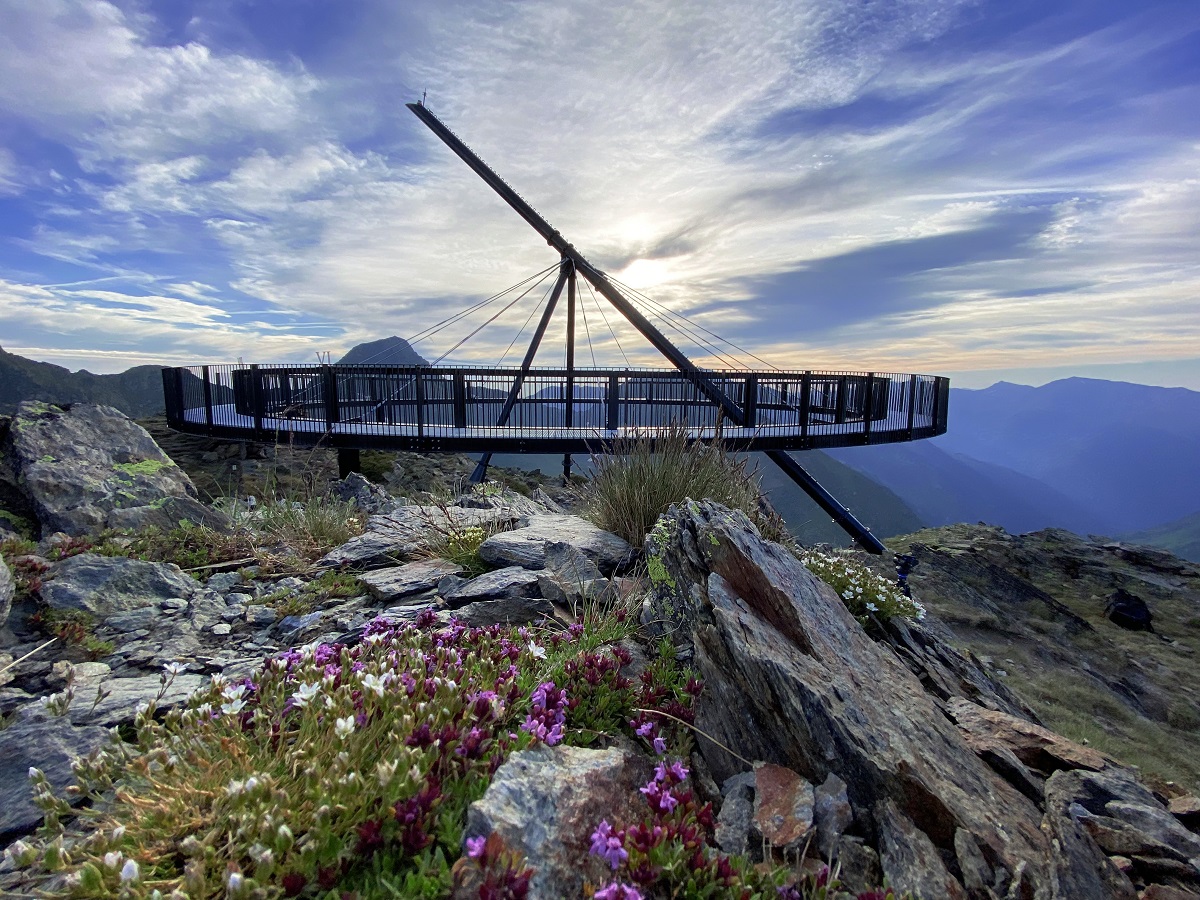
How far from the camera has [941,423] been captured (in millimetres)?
19250

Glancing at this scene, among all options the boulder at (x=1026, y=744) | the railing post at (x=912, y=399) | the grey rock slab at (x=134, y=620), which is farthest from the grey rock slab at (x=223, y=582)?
the railing post at (x=912, y=399)

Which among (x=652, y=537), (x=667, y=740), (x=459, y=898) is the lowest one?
(x=667, y=740)

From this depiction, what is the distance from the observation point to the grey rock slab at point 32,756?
7.64 feet

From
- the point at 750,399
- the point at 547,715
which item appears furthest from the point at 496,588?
the point at 750,399

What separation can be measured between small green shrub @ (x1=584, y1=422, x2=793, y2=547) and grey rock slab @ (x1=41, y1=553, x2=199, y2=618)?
12.8 ft

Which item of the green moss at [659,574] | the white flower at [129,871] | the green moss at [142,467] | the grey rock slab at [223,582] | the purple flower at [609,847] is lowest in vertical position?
the grey rock slab at [223,582]

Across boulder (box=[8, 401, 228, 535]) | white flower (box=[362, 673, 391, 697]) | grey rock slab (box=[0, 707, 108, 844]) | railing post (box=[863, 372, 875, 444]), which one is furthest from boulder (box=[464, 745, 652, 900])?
railing post (box=[863, 372, 875, 444])

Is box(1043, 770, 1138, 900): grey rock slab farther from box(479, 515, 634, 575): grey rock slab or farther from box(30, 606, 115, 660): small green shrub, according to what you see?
box(30, 606, 115, 660): small green shrub

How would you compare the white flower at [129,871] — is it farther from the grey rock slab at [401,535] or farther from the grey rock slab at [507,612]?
the grey rock slab at [401,535]

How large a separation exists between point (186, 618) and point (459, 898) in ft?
12.0

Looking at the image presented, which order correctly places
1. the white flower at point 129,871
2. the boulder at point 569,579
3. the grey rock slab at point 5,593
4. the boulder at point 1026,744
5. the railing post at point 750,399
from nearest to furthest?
the white flower at point 129,871 < the boulder at point 1026,744 < the grey rock slab at point 5,593 < the boulder at point 569,579 < the railing post at point 750,399

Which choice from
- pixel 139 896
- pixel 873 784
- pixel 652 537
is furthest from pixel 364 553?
pixel 873 784

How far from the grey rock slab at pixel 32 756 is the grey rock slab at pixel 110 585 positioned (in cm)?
171

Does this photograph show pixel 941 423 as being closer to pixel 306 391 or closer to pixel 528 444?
pixel 528 444
